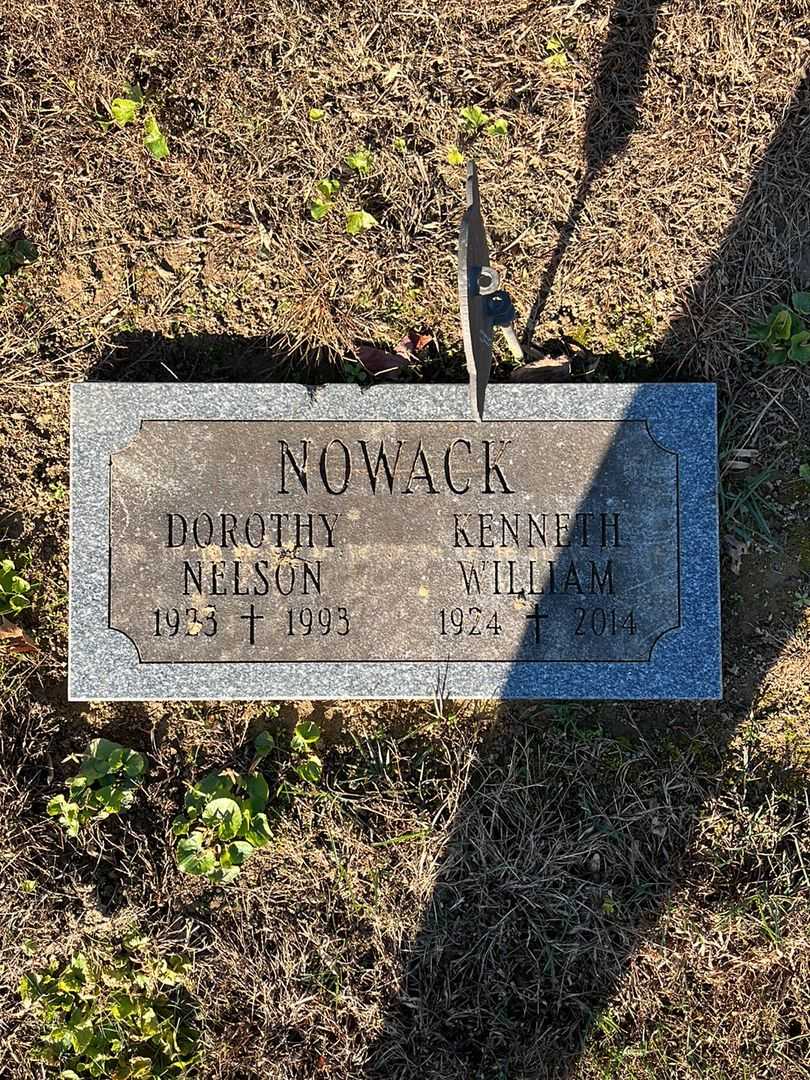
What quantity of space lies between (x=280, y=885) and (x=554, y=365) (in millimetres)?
2456

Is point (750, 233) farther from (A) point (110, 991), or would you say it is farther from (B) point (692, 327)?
(A) point (110, 991)

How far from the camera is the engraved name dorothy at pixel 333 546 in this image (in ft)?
10.8

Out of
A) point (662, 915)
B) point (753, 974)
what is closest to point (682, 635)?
point (662, 915)

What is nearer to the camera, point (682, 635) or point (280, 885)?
point (682, 635)

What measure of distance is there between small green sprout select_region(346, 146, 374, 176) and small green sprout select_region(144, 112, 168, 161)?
780mm

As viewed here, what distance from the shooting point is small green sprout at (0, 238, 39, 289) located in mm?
3598

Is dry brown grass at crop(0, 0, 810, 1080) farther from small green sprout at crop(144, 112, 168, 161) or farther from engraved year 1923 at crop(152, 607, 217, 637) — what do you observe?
engraved year 1923 at crop(152, 607, 217, 637)

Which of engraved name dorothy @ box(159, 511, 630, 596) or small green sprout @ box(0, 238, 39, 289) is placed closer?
engraved name dorothy @ box(159, 511, 630, 596)

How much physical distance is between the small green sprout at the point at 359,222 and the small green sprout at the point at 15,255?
1.37 m

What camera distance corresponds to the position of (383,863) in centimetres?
350

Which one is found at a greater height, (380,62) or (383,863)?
(380,62)

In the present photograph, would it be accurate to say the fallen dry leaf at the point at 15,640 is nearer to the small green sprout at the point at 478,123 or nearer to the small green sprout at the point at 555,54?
the small green sprout at the point at 478,123

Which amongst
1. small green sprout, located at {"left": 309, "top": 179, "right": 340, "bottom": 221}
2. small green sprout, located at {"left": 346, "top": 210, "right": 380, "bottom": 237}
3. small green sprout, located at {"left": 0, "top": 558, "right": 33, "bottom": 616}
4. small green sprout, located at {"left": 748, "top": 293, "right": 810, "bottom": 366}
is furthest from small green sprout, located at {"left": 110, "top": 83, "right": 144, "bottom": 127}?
small green sprout, located at {"left": 748, "top": 293, "right": 810, "bottom": 366}

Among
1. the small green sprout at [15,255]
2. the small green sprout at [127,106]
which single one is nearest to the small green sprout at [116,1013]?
the small green sprout at [15,255]
